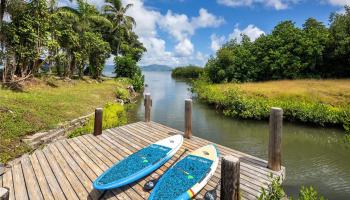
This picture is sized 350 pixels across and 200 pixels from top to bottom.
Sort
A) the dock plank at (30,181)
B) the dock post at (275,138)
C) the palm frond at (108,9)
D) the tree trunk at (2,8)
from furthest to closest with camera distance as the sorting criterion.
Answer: the palm frond at (108,9), the tree trunk at (2,8), the dock post at (275,138), the dock plank at (30,181)

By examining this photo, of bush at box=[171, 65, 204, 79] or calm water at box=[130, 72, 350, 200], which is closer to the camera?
calm water at box=[130, 72, 350, 200]

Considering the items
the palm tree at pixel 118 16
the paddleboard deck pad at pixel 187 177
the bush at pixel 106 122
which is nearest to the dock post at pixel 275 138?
the paddleboard deck pad at pixel 187 177

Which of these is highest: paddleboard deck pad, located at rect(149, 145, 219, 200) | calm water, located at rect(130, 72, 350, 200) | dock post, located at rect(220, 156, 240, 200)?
dock post, located at rect(220, 156, 240, 200)

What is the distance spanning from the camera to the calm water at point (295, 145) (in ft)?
29.3

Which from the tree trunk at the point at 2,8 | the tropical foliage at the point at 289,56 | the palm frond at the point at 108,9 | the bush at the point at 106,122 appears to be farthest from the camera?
the palm frond at the point at 108,9

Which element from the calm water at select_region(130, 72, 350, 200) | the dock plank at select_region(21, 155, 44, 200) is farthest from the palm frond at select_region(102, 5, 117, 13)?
the dock plank at select_region(21, 155, 44, 200)

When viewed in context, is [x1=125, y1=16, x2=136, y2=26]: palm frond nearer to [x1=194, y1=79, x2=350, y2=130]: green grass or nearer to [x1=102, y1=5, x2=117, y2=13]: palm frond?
[x1=102, y1=5, x2=117, y2=13]: palm frond

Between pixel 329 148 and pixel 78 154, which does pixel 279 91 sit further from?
pixel 78 154

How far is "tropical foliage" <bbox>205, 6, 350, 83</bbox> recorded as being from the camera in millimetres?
30852

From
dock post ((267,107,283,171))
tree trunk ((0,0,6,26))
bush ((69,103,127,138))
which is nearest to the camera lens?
dock post ((267,107,283,171))

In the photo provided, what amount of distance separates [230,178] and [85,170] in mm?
4090

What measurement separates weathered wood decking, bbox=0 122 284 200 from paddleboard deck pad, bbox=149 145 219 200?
240 mm

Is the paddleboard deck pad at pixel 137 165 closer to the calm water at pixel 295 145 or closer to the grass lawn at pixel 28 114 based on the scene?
the grass lawn at pixel 28 114

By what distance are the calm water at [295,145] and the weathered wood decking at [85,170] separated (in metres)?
3.06
